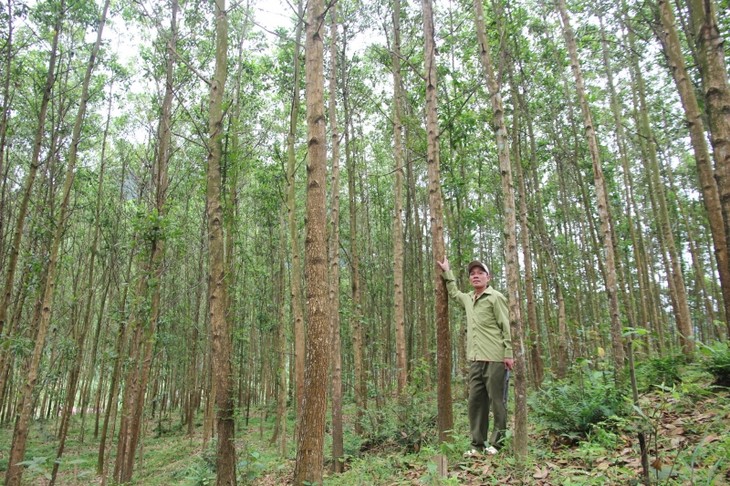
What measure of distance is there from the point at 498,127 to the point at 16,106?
37.8ft

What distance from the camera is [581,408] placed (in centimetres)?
438

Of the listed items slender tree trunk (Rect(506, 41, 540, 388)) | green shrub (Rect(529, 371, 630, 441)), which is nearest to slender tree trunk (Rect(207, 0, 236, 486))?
green shrub (Rect(529, 371, 630, 441))

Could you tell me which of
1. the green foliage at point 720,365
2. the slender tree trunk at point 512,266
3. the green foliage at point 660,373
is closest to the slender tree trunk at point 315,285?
the slender tree trunk at point 512,266

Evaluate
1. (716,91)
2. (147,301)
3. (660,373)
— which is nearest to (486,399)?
(660,373)

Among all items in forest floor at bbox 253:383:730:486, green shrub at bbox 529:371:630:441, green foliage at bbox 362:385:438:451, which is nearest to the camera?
forest floor at bbox 253:383:730:486

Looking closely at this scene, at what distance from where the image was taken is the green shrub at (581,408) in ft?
14.0

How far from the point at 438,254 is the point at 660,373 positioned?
3.46 m

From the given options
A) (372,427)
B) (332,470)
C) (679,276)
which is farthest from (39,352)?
(679,276)

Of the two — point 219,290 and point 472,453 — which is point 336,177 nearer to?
point 219,290

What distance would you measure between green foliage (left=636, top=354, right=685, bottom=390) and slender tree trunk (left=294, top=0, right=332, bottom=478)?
434cm

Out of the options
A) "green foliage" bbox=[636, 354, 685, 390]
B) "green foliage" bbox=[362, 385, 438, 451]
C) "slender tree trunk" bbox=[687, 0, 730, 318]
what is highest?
"slender tree trunk" bbox=[687, 0, 730, 318]

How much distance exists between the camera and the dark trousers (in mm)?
4305

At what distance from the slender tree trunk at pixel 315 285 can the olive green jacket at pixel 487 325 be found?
64.3 inches

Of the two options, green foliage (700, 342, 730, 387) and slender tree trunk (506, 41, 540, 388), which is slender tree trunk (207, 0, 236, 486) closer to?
green foliage (700, 342, 730, 387)
